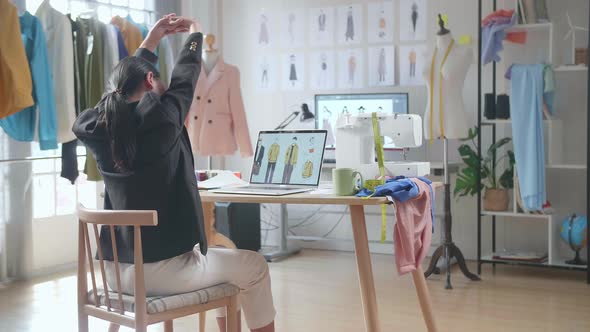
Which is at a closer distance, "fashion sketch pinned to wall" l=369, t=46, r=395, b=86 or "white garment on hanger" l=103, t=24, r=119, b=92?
"white garment on hanger" l=103, t=24, r=119, b=92

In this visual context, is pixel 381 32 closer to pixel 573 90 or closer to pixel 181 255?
pixel 573 90

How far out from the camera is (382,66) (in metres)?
5.64

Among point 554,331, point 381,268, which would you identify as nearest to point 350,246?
point 381,268

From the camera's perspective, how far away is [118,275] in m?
2.19

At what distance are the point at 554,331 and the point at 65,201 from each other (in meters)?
3.30

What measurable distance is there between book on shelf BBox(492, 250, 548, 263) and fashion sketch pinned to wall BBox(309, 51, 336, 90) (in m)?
1.84

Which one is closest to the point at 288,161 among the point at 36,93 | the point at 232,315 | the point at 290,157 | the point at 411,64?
the point at 290,157

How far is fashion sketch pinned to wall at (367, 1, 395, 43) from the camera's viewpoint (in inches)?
221

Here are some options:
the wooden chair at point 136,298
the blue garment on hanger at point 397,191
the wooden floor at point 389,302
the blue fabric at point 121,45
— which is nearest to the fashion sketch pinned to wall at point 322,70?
the wooden floor at point 389,302

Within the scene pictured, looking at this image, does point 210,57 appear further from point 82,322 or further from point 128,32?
point 82,322

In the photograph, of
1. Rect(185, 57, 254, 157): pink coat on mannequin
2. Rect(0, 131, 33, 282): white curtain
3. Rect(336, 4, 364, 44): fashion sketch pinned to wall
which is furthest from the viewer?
Rect(336, 4, 364, 44): fashion sketch pinned to wall

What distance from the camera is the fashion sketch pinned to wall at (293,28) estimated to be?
5957 millimetres

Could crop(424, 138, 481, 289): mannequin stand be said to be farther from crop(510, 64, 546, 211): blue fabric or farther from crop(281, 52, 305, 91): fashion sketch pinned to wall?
crop(281, 52, 305, 91): fashion sketch pinned to wall

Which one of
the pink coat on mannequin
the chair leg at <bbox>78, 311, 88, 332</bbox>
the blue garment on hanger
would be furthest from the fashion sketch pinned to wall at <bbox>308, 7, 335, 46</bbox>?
the chair leg at <bbox>78, 311, 88, 332</bbox>
